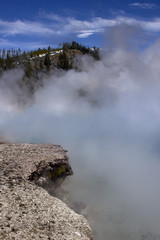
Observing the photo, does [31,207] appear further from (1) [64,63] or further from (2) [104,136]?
(1) [64,63]

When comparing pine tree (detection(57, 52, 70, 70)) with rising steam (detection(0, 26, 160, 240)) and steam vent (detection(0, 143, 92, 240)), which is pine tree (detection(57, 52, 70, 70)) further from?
steam vent (detection(0, 143, 92, 240))

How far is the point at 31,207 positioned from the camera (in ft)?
31.1

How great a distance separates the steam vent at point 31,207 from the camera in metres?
8.11

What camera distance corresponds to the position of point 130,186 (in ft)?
58.6

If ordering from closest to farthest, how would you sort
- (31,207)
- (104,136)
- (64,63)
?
(31,207) < (104,136) < (64,63)

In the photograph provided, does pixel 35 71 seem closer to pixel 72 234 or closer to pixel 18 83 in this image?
pixel 18 83

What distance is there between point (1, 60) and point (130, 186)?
7768cm

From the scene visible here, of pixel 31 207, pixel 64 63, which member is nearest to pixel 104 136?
pixel 31 207

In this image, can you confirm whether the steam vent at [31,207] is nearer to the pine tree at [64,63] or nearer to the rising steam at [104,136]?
the rising steam at [104,136]

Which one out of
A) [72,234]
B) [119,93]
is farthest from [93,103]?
[72,234]

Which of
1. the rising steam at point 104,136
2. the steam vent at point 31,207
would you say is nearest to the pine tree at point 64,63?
the rising steam at point 104,136

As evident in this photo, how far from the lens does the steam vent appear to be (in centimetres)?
811

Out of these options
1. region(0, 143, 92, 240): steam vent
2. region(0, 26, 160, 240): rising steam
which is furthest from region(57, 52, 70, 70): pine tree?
region(0, 143, 92, 240): steam vent

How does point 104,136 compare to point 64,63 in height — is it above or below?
below
